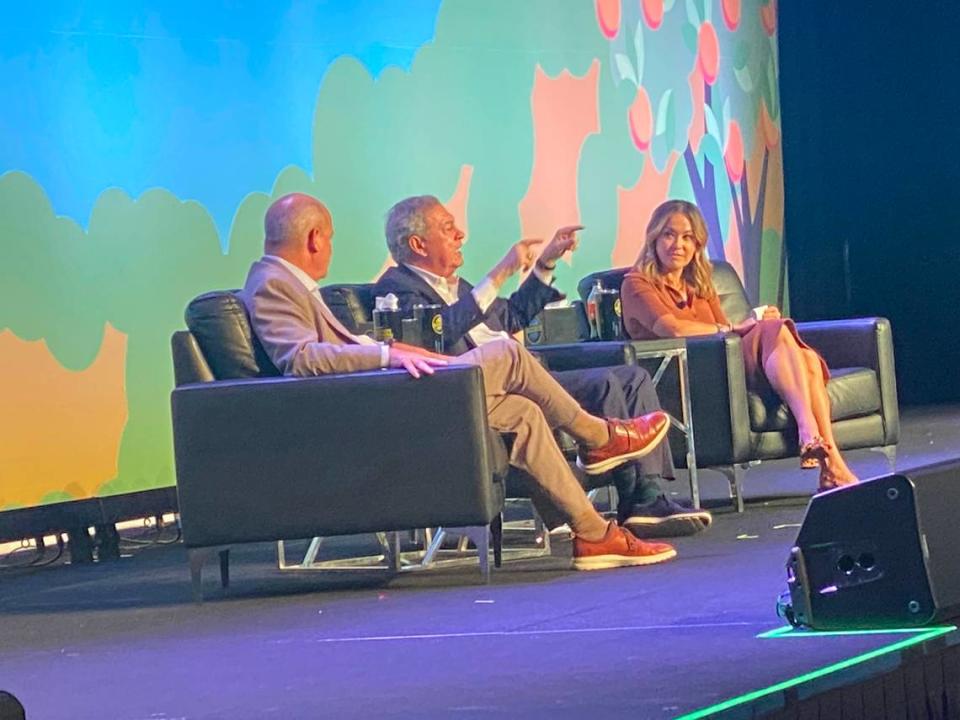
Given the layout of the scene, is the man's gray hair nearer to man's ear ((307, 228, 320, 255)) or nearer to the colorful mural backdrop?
man's ear ((307, 228, 320, 255))

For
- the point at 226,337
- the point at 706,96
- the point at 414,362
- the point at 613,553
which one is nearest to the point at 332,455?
the point at 414,362

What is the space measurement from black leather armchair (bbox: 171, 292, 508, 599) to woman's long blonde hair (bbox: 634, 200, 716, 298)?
59.1 inches

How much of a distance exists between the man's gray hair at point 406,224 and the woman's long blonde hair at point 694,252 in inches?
42.5

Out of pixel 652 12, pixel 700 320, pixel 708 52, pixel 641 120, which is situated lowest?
pixel 700 320

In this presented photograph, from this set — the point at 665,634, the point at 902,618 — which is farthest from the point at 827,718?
the point at 665,634

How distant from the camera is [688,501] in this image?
6.15m

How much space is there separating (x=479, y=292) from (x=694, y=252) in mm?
1266

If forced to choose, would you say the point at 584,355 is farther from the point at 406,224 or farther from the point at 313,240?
the point at 313,240

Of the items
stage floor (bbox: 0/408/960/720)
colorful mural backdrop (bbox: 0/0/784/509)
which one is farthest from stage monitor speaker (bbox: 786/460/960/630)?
colorful mural backdrop (bbox: 0/0/784/509)

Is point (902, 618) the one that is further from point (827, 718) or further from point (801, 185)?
point (801, 185)

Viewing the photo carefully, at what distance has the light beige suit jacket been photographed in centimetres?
443

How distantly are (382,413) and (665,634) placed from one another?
45.5 inches

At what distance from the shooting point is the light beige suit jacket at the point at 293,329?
4.43 m

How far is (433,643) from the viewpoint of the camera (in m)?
3.57
